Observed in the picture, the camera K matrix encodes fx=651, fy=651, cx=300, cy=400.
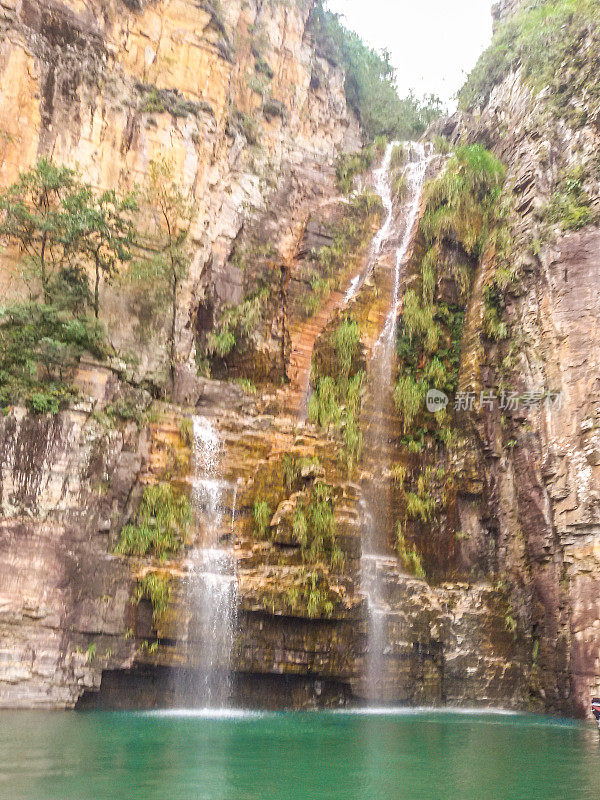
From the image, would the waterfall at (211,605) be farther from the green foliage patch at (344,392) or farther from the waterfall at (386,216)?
the waterfall at (386,216)

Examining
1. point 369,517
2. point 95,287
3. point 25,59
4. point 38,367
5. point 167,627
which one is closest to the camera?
point 167,627

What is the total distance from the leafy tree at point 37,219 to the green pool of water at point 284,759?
1026cm

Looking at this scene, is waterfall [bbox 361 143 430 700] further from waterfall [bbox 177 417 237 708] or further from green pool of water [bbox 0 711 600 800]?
waterfall [bbox 177 417 237 708]

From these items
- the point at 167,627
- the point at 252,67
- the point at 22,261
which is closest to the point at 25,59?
the point at 22,261

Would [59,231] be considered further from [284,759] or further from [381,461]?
[284,759]

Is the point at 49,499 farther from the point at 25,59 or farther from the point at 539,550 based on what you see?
the point at 25,59

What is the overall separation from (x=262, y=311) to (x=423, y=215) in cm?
591

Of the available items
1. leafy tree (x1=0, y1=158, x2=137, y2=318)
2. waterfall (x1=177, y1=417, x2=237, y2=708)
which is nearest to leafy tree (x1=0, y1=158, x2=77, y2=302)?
leafy tree (x1=0, y1=158, x2=137, y2=318)

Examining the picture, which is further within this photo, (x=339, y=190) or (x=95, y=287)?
(x=339, y=190)

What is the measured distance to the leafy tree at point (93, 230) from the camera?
50.7 feet

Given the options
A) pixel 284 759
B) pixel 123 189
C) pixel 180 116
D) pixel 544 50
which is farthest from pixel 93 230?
pixel 544 50

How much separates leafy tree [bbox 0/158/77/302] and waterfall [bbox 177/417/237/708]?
6808mm

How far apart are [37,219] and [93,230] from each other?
1292 mm

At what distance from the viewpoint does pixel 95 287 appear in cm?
1662
